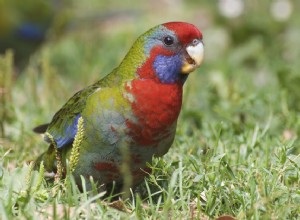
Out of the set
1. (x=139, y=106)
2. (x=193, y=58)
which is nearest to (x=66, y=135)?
(x=139, y=106)

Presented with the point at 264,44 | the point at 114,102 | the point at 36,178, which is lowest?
the point at 264,44

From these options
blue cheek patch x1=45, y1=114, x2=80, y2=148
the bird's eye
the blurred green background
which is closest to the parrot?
the bird's eye

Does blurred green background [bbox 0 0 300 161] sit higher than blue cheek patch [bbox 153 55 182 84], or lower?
lower

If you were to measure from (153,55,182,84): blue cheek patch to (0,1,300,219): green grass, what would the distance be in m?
0.32

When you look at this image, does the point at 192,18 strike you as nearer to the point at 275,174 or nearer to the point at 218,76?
the point at 218,76

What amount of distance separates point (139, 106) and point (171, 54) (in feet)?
0.83

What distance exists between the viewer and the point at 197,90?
4625 mm

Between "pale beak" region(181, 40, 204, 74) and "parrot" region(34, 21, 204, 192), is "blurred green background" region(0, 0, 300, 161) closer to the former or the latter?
"parrot" region(34, 21, 204, 192)

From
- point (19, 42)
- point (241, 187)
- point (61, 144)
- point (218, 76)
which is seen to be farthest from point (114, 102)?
point (19, 42)

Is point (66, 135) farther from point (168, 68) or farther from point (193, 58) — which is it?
point (193, 58)

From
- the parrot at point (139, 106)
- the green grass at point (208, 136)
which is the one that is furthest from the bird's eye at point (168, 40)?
the green grass at point (208, 136)

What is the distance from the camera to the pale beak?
2525 mm

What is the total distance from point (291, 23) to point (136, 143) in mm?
4100

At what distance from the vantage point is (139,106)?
248 cm
